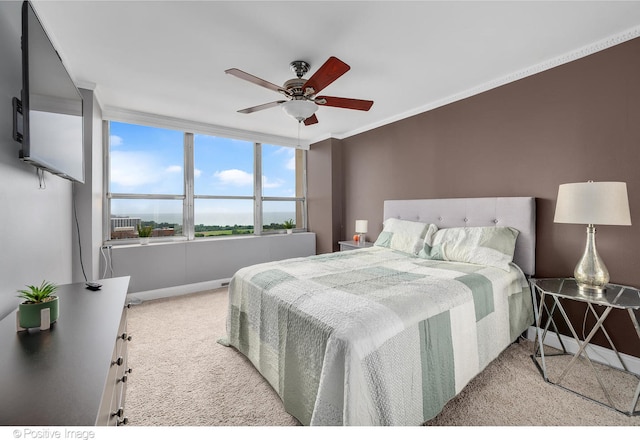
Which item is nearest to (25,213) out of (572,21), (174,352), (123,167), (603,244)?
(174,352)

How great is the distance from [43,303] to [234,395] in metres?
1.21

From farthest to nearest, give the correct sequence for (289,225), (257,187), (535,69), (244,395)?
(289,225)
(257,187)
(535,69)
(244,395)

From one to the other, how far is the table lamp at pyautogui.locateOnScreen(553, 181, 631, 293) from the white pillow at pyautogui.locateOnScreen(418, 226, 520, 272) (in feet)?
1.66

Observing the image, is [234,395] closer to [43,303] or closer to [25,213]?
[43,303]

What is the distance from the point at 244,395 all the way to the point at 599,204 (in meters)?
2.65

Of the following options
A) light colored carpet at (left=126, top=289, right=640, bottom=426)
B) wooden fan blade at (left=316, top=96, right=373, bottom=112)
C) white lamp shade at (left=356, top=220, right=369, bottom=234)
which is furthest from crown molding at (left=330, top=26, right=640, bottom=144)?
light colored carpet at (left=126, top=289, right=640, bottom=426)

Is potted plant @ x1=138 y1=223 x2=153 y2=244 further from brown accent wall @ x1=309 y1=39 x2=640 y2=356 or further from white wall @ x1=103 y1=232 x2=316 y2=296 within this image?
brown accent wall @ x1=309 y1=39 x2=640 y2=356

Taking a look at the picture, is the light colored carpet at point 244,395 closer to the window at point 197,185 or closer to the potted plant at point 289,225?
the window at point 197,185

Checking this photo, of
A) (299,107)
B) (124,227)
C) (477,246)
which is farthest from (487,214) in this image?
(124,227)

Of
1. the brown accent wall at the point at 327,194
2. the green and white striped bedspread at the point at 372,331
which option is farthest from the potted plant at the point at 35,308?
the brown accent wall at the point at 327,194

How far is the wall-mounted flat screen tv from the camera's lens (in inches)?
48.3

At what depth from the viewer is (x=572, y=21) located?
1944 millimetres

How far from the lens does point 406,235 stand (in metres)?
3.24

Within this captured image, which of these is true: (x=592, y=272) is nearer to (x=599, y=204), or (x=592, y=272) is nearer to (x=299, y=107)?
(x=599, y=204)
